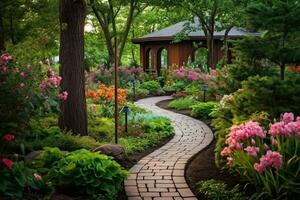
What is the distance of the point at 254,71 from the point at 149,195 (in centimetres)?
310

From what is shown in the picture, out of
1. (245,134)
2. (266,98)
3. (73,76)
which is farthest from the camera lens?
(73,76)

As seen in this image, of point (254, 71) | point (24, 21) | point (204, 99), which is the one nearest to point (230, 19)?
point (204, 99)

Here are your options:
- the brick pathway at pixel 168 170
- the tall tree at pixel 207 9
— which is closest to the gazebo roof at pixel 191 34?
the tall tree at pixel 207 9

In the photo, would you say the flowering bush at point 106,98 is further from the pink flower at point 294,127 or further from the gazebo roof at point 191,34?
the gazebo roof at point 191,34

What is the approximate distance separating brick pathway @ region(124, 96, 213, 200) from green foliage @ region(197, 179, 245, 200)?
177 millimetres

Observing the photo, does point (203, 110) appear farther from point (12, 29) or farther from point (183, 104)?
point (12, 29)

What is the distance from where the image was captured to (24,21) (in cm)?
1923

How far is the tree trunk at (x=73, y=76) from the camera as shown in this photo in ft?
27.0

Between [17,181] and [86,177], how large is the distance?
2.67 feet

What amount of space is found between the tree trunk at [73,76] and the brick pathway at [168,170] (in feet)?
4.80

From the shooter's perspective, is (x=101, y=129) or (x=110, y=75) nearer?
(x=101, y=129)

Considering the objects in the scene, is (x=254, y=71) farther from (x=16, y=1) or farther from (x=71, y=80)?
(x=16, y=1)

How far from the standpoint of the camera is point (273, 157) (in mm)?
4730

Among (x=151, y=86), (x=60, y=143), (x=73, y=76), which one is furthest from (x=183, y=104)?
(x=60, y=143)
